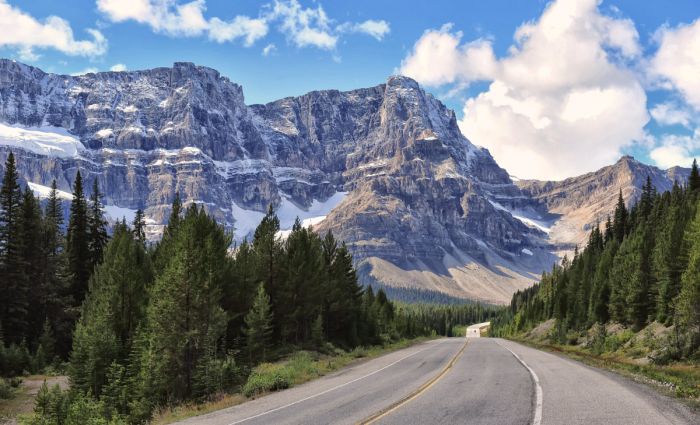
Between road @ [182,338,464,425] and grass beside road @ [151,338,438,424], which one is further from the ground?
road @ [182,338,464,425]

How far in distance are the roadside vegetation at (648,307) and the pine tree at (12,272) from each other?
48939mm

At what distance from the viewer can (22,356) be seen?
44344 mm

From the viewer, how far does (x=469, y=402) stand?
54.2ft

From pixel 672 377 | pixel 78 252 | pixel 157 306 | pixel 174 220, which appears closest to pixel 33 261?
pixel 78 252

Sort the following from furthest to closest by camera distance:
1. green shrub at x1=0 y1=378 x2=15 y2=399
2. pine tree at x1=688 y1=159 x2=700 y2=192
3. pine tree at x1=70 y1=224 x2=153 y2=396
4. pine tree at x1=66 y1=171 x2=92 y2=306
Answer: pine tree at x1=688 y1=159 x2=700 y2=192 < pine tree at x1=66 y1=171 x2=92 y2=306 < pine tree at x1=70 y1=224 x2=153 y2=396 < green shrub at x1=0 y1=378 x2=15 y2=399

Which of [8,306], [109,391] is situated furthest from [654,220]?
[8,306]

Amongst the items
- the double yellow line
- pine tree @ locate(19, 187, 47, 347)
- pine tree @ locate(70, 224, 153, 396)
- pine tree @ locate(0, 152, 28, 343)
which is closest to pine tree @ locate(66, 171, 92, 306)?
pine tree @ locate(19, 187, 47, 347)

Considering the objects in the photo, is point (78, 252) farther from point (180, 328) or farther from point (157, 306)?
point (180, 328)

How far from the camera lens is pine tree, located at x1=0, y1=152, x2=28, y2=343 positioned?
168ft

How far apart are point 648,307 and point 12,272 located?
2308 inches

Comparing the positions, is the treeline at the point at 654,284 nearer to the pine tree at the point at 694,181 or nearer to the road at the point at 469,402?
the pine tree at the point at 694,181

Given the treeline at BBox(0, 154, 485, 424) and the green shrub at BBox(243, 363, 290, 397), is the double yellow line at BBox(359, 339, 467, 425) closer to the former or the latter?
the green shrub at BBox(243, 363, 290, 397)

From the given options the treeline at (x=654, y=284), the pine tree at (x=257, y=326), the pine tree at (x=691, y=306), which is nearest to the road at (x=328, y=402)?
the pine tree at (x=257, y=326)

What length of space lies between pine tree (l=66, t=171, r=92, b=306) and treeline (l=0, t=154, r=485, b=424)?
0.13 metres
